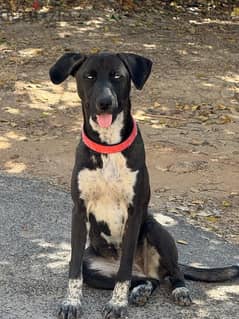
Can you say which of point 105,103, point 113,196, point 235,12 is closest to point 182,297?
point 113,196

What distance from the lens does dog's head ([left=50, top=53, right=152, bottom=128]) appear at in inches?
167

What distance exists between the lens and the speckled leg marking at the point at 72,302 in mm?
4551

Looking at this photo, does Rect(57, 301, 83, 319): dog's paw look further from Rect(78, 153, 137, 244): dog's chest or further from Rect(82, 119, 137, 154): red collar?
Rect(82, 119, 137, 154): red collar

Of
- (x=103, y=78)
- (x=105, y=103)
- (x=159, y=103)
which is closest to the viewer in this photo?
(x=105, y=103)

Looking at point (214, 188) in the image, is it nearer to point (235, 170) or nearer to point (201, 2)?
point (235, 170)

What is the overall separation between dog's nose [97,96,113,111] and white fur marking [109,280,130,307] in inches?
43.9

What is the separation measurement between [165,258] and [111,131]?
0.90 m

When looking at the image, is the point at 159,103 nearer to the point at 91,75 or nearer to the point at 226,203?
the point at 226,203

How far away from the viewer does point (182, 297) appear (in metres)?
4.74

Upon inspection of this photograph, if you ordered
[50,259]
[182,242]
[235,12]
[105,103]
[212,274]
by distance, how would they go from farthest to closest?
[235,12], [182,242], [50,259], [212,274], [105,103]

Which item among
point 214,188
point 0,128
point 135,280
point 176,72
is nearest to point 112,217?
point 135,280

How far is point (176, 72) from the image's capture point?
465 inches

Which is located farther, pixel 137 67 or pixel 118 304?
pixel 118 304

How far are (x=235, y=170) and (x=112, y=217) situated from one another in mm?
3579
